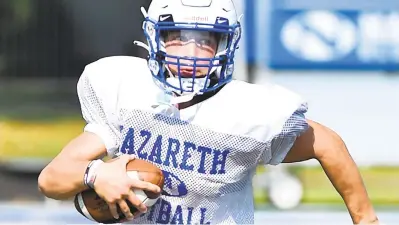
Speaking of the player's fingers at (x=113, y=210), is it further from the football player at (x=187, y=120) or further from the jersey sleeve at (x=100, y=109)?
the jersey sleeve at (x=100, y=109)

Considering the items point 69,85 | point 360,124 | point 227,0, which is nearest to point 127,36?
point 69,85

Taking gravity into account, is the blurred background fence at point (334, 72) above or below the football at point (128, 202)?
below

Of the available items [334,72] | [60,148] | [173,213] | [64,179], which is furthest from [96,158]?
[60,148]

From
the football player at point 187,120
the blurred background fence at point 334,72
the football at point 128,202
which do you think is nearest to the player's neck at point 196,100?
the football player at point 187,120

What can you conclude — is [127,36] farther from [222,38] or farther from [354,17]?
[222,38]

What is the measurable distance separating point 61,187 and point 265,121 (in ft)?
1.24

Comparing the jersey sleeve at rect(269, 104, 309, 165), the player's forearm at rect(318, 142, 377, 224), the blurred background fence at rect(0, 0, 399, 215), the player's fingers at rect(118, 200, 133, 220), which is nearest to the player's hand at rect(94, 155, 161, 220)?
the player's fingers at rect(118, 200, 133, 220)

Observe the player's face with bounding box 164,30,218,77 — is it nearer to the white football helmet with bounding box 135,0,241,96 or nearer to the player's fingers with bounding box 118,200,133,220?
the white football helmet with bounding box 135,0,241,96

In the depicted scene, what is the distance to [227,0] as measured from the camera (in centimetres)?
174

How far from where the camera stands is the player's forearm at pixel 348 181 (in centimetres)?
174

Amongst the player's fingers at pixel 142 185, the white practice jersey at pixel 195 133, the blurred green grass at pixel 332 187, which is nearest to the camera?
the player's fingers at pixel 142 185

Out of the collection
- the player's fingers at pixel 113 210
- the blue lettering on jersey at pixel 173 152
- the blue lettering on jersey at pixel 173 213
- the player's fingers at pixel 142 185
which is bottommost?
the blue lettering on jersey at pixel 173 213

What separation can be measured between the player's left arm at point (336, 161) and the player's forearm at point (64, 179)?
39 centimetres

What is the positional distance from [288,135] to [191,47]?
0.77 feet
